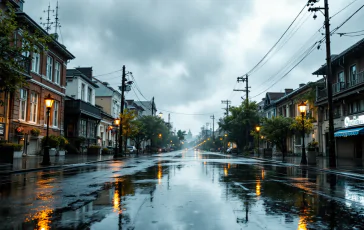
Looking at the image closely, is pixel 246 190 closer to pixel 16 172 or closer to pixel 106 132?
pixel 16 172

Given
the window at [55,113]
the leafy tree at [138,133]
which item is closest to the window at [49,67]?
the window at [55,113]

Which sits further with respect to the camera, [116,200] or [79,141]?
[79,141]

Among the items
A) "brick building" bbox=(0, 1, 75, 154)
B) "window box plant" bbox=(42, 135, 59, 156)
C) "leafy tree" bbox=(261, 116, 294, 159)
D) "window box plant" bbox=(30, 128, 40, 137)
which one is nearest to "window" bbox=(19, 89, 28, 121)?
"brick building" bbox=(0, 1, 75, 154)

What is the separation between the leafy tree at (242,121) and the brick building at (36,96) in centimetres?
3129

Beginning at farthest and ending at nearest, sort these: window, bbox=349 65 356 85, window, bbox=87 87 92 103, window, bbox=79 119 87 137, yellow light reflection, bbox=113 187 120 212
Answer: window, bbox=87 87 92 103 < window, bbox=79 119 87 137 < window, bbox=349 65 356 85 < yellow light reflection, bbox=113 187 120 212

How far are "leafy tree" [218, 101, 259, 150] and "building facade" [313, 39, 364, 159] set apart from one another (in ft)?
58.2

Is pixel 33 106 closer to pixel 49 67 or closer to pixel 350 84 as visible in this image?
pixel 49 67

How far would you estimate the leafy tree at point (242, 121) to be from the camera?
58.5m

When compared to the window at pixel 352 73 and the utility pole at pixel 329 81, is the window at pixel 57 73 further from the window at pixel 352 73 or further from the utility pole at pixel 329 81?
the window at pixel 352 73

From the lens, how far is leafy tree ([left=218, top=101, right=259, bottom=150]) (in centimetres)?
5847

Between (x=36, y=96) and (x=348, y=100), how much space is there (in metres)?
32.1

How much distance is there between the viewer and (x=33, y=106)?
32.7 meters

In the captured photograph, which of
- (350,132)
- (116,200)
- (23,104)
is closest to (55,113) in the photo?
(23,104)

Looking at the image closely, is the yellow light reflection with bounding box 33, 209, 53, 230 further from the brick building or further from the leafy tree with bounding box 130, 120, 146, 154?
the leafy tree with bounding box 130, 120, 146, 154
